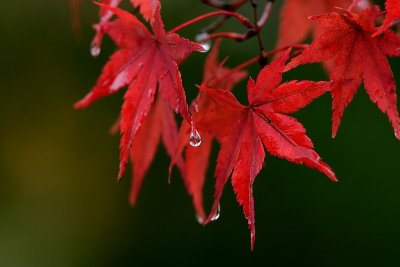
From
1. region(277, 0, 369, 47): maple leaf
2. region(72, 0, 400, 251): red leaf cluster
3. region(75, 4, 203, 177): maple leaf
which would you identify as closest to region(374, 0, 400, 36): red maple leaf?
region(72, 0, 400, 251): red leaf cluster

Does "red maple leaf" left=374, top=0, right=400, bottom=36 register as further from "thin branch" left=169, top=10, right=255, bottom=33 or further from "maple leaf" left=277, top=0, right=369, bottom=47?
"maple leaf" left=277, top=0, right=369, bottom=47

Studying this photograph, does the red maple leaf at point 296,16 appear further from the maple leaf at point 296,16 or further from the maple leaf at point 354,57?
the maple leaf at point 354,57

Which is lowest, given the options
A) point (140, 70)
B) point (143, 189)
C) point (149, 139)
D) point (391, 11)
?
point (143, 189)

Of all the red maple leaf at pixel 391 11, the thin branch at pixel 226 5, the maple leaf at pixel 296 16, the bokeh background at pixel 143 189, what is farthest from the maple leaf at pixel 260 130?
the bokeh background at pixel 143 189

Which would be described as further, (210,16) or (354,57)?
(210,16)

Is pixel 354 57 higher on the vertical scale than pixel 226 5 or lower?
higher

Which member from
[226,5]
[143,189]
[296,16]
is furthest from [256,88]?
[143,189]

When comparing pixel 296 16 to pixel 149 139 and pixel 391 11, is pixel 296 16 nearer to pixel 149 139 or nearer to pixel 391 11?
pixel 149 139
